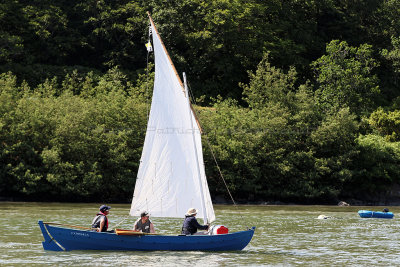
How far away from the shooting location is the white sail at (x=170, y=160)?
31.5 metres

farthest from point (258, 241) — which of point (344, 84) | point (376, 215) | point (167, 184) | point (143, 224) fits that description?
point (344, 84)

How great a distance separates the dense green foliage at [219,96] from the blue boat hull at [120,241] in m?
34.6

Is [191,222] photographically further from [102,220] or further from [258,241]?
[258,241]

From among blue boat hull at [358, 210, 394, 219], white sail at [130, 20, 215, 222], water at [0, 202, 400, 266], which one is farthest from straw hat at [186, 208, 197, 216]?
blue boat hull at [358, 210, 394, 219]

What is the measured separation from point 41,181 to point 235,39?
3751cm

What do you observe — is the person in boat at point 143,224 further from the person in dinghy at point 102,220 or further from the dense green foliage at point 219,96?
the dense green foliage at point 219,96

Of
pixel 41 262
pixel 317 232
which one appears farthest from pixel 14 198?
pixel 41 262

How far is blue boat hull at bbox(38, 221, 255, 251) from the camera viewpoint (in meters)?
30.4

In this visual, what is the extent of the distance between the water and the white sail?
2236 millimetres

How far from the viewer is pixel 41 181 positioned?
6656cm

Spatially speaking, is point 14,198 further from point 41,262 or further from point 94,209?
point 41,262

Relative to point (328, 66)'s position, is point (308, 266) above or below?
below

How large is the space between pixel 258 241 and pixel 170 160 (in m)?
8.19

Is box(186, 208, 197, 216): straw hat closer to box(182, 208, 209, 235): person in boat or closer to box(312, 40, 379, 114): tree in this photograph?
box(182, 208, 209, 235): person in boat
